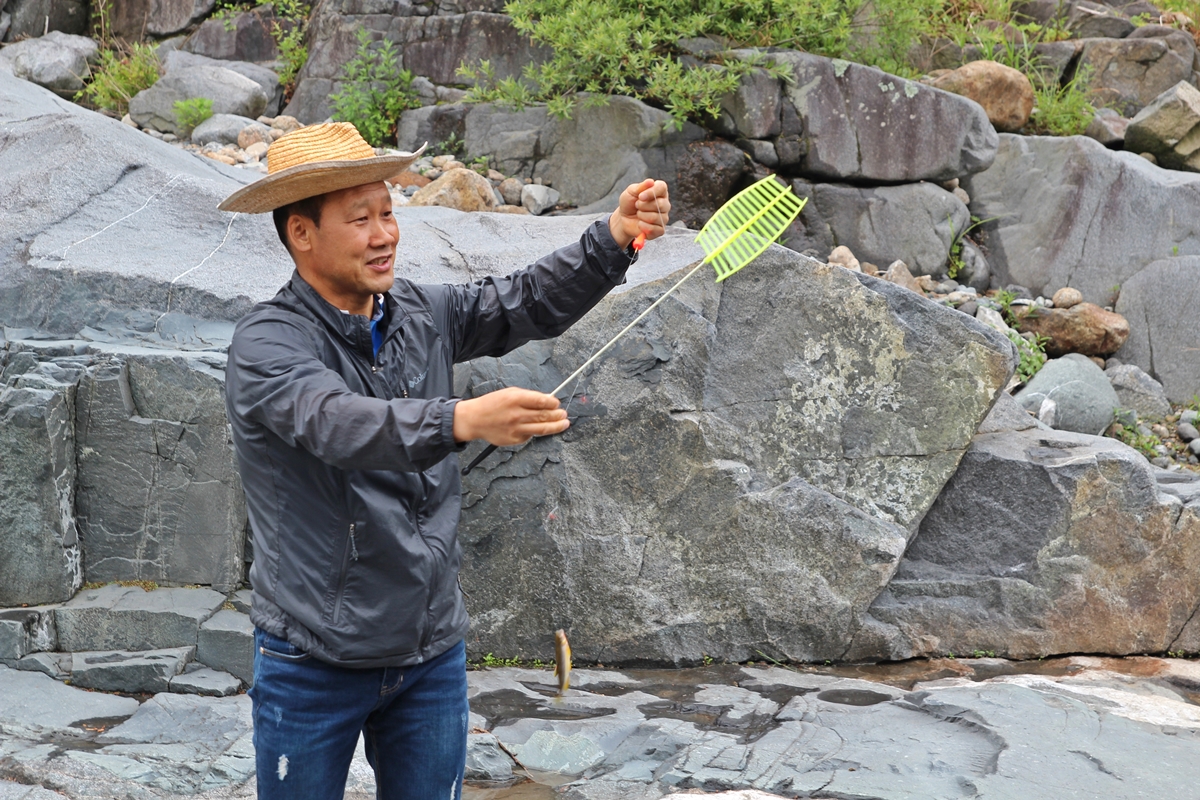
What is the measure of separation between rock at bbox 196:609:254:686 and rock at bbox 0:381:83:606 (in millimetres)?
535

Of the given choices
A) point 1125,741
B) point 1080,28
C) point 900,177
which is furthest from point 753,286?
point 1080,28

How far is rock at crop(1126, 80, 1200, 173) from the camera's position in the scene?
780 centimetres

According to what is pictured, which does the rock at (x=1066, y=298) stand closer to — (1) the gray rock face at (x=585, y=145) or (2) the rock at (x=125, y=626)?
(1) the gray rock face at (x=585, y=145)

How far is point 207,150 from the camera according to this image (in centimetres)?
717

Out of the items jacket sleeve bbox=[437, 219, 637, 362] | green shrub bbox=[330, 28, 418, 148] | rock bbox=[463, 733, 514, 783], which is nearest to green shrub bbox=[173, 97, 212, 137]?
green shrub bbox=[330, 28, 418, 148]

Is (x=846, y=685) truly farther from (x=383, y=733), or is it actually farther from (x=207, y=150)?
(x=207, y=150)

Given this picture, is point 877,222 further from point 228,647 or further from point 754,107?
point 228,647

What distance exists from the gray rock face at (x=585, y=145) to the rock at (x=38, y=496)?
367cm

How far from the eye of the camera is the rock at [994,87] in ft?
25.0

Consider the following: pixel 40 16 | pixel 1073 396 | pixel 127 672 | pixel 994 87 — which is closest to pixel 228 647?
pixel 127 672

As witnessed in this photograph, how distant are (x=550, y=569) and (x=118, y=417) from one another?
1.63m

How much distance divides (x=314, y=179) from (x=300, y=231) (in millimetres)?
113

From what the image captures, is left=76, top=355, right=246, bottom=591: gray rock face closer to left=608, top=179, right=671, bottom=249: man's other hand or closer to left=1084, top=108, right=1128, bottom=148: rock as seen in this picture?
left=608, top=179, right=671, bottom=249: man's other hand

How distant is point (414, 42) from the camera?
7664 mm
